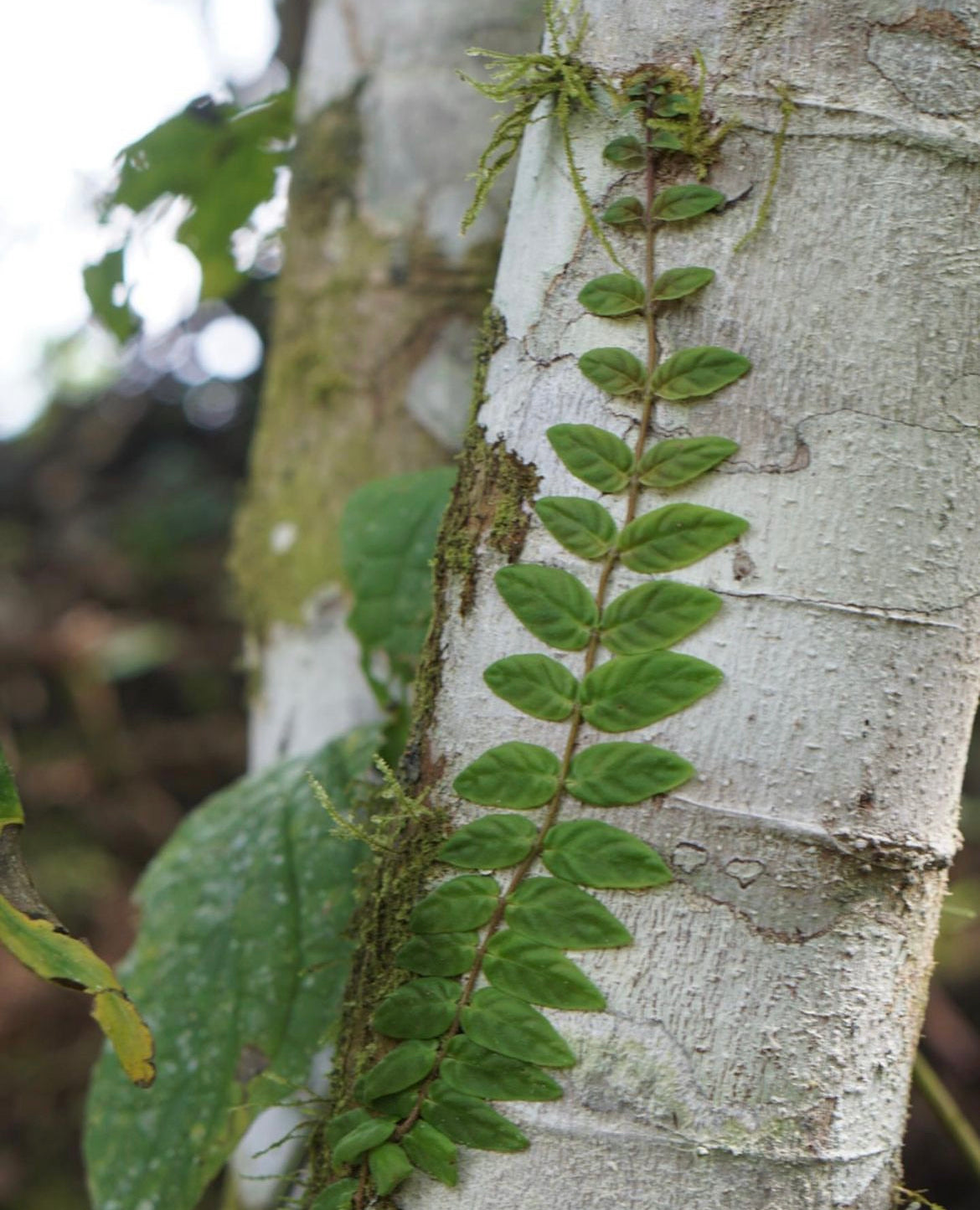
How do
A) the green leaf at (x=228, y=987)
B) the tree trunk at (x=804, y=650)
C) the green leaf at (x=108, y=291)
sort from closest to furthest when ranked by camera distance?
1. the tree trunk at (x=804, y=650)
2. the green leaf at (x=228, y=987)
3. the green leaf at (x=108, y=291)

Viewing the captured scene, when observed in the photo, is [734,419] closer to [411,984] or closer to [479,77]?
[411,984]

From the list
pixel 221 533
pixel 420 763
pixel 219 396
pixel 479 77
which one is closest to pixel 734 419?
pixel 420 763

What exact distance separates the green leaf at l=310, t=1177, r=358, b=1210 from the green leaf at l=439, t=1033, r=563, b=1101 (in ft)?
0.28

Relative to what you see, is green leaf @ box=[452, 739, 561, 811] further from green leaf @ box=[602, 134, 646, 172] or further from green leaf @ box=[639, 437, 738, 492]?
→ green leaf @ box=[602, 134, 646, 172]

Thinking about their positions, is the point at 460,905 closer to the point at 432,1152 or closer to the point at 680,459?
the point at 432,1152

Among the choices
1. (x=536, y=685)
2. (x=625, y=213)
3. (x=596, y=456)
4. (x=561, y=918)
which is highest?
(x=625, y=213)

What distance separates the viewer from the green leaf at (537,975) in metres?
0.54

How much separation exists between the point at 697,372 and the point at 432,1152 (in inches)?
16.8

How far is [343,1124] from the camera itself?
0.60 m

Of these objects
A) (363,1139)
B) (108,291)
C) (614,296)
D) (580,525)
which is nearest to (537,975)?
(363,1139)

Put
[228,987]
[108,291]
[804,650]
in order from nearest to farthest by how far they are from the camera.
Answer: [804,650]
[228,987]
[108,291]

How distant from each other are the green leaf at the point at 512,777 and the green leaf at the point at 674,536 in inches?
4.5

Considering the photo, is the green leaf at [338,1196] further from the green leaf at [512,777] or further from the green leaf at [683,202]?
the green leaf at [683,202]

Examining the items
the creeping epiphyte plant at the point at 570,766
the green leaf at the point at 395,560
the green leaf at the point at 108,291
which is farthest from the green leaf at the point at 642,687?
the green leaf at the point at 108,291
